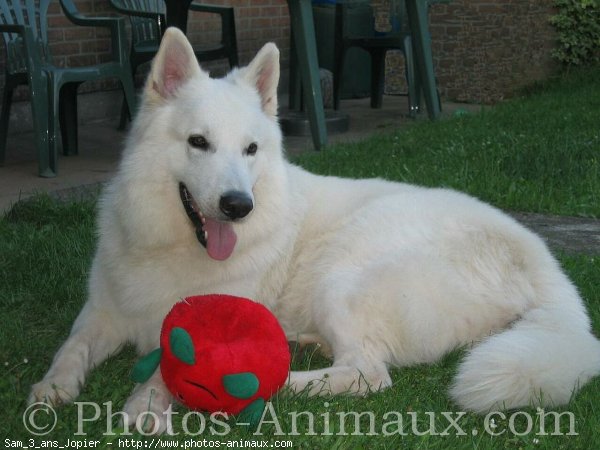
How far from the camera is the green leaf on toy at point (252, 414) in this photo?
2.69 metres

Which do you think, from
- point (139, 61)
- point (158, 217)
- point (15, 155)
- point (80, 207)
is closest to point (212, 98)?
point (158, 217)

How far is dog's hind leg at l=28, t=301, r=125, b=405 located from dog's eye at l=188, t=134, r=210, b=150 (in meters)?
0.73

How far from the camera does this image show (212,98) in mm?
3359

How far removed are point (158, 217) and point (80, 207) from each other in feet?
6.93

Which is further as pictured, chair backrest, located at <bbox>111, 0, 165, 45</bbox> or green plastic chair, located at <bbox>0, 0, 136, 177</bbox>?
chair backrest, located at <bbox>111, 0, 165, 45</bbox>

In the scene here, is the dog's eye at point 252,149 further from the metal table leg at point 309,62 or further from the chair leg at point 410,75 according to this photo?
the chair leg at point 410,75

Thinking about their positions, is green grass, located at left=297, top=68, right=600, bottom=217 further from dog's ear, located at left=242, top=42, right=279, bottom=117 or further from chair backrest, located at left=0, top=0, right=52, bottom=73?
dog's ear, located at left=242, top=42, right=279, bottom=117

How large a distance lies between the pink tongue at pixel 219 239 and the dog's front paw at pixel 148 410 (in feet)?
2.01

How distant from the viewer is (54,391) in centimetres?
292

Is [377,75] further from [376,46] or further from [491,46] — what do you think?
[491,46]

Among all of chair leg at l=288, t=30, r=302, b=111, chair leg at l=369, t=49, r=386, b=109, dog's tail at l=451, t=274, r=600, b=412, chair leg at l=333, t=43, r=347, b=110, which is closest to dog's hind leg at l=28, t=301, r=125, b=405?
dog's tail at l=451, t=274, r=600, b=412

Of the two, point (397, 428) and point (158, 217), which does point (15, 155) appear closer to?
point (158, 217)

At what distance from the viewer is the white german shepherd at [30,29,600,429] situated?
3213 millimetres

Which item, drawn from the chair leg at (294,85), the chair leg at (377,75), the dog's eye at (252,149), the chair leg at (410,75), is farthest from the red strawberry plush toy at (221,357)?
the chair leg at (377,75)
